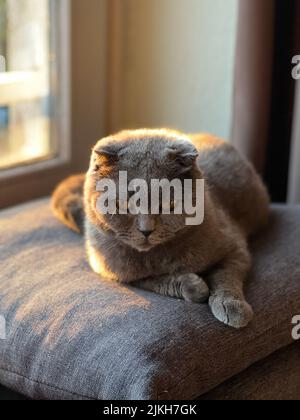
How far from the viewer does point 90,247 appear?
1508 mm

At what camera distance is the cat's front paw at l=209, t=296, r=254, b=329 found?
129 cm

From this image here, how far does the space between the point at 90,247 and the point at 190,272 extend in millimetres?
229

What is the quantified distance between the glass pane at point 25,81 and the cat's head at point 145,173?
2.49 ft

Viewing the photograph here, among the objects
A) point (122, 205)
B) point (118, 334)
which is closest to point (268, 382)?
point (118, 334)

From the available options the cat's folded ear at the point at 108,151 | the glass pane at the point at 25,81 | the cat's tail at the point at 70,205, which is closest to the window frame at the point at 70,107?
the glass pane at the point at 25,81

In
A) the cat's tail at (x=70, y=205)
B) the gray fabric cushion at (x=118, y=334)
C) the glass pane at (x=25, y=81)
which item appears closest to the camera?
the gray fabric cushion at (x=118, y=334)

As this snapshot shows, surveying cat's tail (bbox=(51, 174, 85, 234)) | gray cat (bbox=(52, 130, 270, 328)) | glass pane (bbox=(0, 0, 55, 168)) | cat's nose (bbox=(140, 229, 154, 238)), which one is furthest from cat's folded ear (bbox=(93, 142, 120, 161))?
glass pane (bbox=(0, 0, 55, 168))

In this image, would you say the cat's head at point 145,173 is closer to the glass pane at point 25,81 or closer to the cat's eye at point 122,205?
the cat's eye at point 122,205

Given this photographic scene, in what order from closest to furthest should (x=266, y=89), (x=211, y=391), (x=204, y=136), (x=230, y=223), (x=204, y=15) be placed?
(x=211, y=391) < (x=230, y=223) < (x=204, y=136) < (x=266, y=89) < (x=204, y=15)

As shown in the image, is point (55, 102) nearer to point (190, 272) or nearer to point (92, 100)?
point (92, 100)

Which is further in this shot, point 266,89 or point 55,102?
point 55,102

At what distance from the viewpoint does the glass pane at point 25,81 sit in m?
2.02
